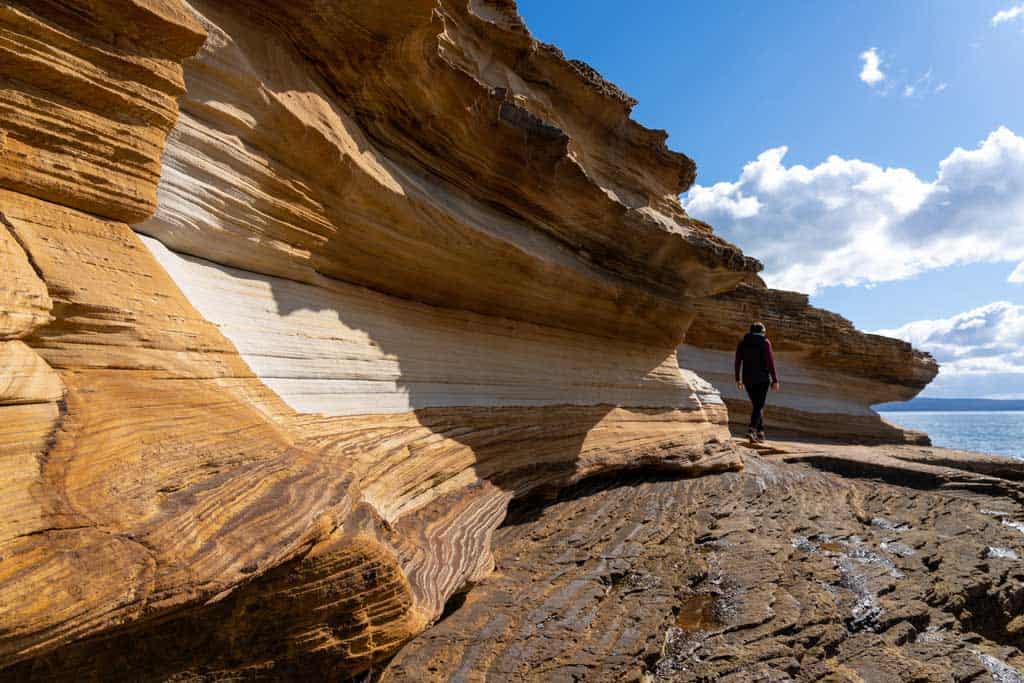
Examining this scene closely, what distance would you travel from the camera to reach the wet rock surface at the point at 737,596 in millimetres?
2656

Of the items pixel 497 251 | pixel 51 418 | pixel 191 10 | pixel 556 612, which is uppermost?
pixel 191 10

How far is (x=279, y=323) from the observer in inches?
134

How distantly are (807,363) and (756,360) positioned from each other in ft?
22.4

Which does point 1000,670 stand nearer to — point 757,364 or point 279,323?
point 279,323

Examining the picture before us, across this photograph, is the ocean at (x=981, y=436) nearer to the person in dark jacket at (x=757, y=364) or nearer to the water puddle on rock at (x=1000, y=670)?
the person in dark jacket at (x=757, y=364)

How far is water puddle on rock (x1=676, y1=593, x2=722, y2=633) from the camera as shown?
9.84 ft

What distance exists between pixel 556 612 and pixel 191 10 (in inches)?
143

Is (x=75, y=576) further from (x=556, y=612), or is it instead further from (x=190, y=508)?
(x=556, y=612)

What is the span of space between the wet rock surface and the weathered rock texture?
285 inches

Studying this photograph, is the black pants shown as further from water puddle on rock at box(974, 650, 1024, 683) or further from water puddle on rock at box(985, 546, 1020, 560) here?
water puddle on rock at box(974, 650, 1024, 683)

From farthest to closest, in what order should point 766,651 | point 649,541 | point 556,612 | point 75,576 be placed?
point 649,541
point 556,612
point 766,651
point 75,576

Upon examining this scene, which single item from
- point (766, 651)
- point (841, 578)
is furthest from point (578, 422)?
point (766, 651)

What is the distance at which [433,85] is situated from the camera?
435cm

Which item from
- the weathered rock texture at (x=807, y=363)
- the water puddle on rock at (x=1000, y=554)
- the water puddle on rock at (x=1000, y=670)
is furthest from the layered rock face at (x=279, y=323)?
the weathered rock texture at (x=807, y=363)
